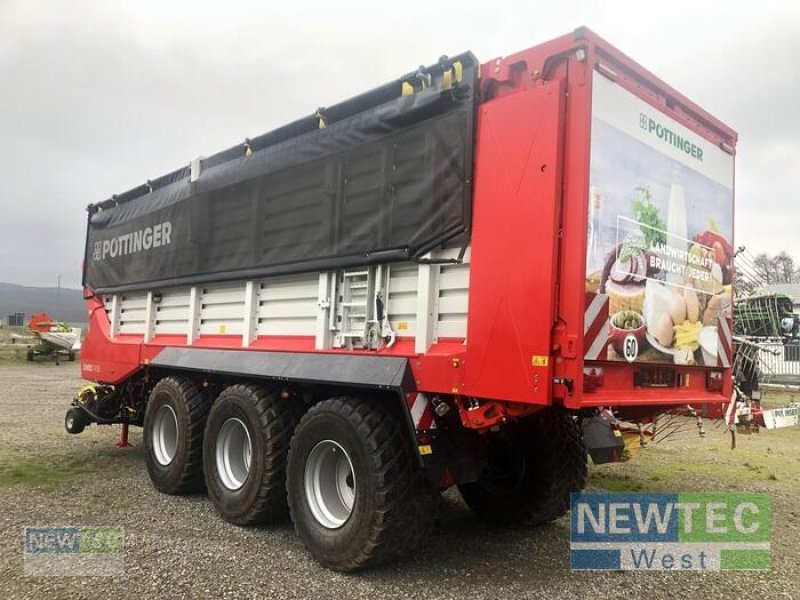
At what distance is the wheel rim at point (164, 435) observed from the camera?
6395mm

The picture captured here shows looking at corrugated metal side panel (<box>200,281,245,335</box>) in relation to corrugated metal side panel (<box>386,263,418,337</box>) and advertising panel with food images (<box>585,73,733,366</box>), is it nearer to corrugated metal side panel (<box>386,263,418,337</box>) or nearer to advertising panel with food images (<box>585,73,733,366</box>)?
corrugated metal side panel (<box>386,263,418,337</box>)

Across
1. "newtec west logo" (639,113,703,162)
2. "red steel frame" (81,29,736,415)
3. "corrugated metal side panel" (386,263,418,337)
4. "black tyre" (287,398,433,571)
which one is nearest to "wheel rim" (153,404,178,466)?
"black tyre" (287,398,433,571)

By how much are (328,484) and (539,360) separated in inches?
76.2

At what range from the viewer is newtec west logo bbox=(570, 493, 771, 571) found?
4566 millimetres

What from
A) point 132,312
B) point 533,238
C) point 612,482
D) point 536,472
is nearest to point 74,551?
point 536,472

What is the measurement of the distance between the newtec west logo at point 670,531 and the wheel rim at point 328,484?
1672 mm

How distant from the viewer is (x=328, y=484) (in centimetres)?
454

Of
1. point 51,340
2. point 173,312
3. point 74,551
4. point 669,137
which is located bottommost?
point 74,551

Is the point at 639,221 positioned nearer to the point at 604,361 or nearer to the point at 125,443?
the point at 604,361

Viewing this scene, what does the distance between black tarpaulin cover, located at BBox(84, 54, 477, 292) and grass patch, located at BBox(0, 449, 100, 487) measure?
2241mm

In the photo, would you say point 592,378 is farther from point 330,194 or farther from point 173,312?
point 173,312

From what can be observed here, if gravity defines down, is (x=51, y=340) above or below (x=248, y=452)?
above

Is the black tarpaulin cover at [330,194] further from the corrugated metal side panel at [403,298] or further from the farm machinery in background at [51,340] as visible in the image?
the farm machinery in background at [51,340]

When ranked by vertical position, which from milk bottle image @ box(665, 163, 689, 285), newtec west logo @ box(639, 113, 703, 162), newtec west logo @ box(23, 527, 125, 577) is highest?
newtec west logo @ box(639, 113, 703, 162)
